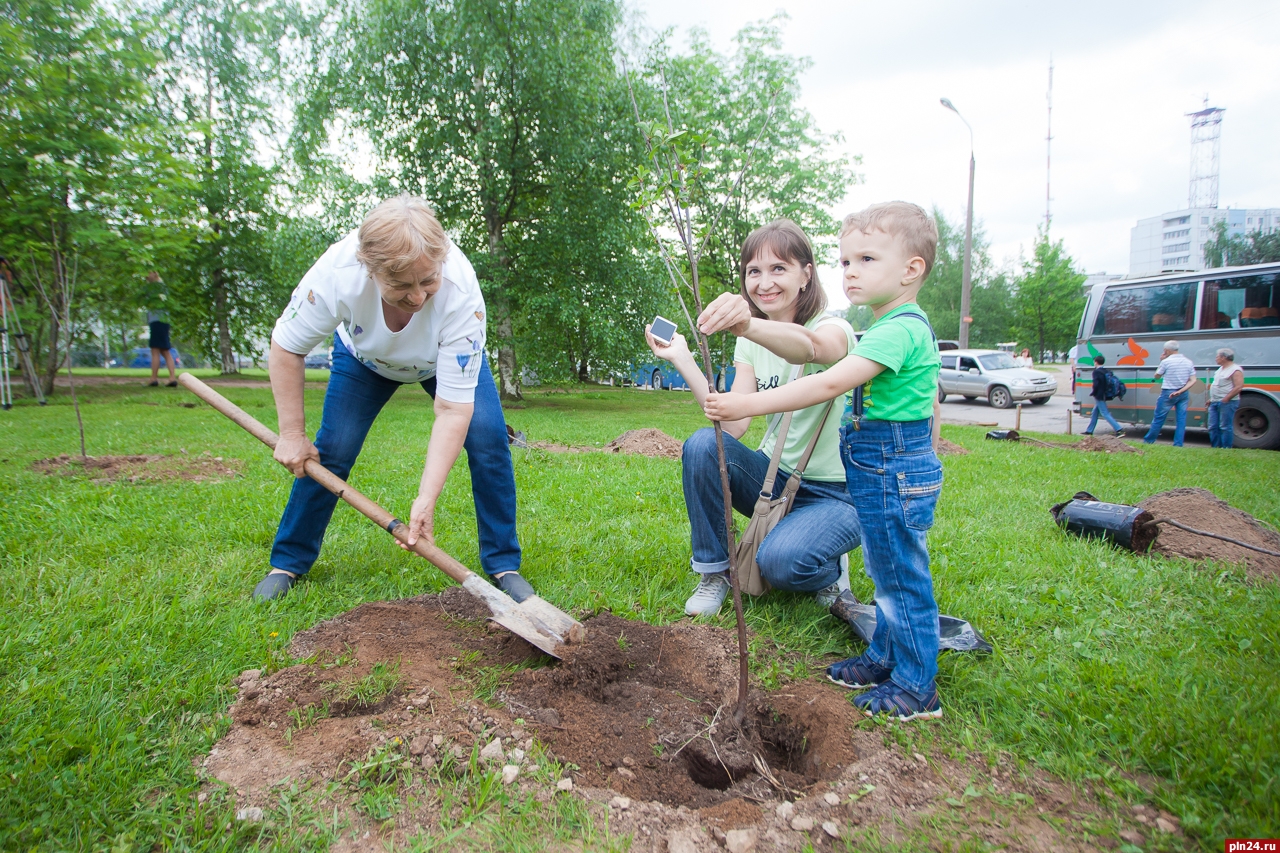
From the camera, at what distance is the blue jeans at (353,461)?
286cm

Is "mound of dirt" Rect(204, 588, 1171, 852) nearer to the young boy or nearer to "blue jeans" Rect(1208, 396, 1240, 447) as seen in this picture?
the young boy

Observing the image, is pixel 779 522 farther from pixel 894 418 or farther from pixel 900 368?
pixel 900 368

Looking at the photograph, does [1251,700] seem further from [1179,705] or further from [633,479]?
[633,479]

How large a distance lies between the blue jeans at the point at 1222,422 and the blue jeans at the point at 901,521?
38.1 ft

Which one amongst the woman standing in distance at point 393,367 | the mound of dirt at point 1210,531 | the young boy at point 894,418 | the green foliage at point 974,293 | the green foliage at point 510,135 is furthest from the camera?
the green foliage at point 974,293

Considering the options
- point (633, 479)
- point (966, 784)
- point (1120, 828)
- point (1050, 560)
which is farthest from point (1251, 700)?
point (633, 479)

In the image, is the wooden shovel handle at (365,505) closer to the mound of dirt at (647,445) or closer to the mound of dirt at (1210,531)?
the mound of dirt at (1210,531)

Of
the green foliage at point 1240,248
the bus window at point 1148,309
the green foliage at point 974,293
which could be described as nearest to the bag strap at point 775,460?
the bus window at point 1148,309

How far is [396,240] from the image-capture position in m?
2.09

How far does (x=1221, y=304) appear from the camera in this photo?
36.0 feet

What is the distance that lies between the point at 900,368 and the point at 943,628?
3.74 ft

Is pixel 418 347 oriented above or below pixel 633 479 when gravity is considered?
above

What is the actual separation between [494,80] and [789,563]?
1330cm

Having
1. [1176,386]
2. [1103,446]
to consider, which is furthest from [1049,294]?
[1103,446]
